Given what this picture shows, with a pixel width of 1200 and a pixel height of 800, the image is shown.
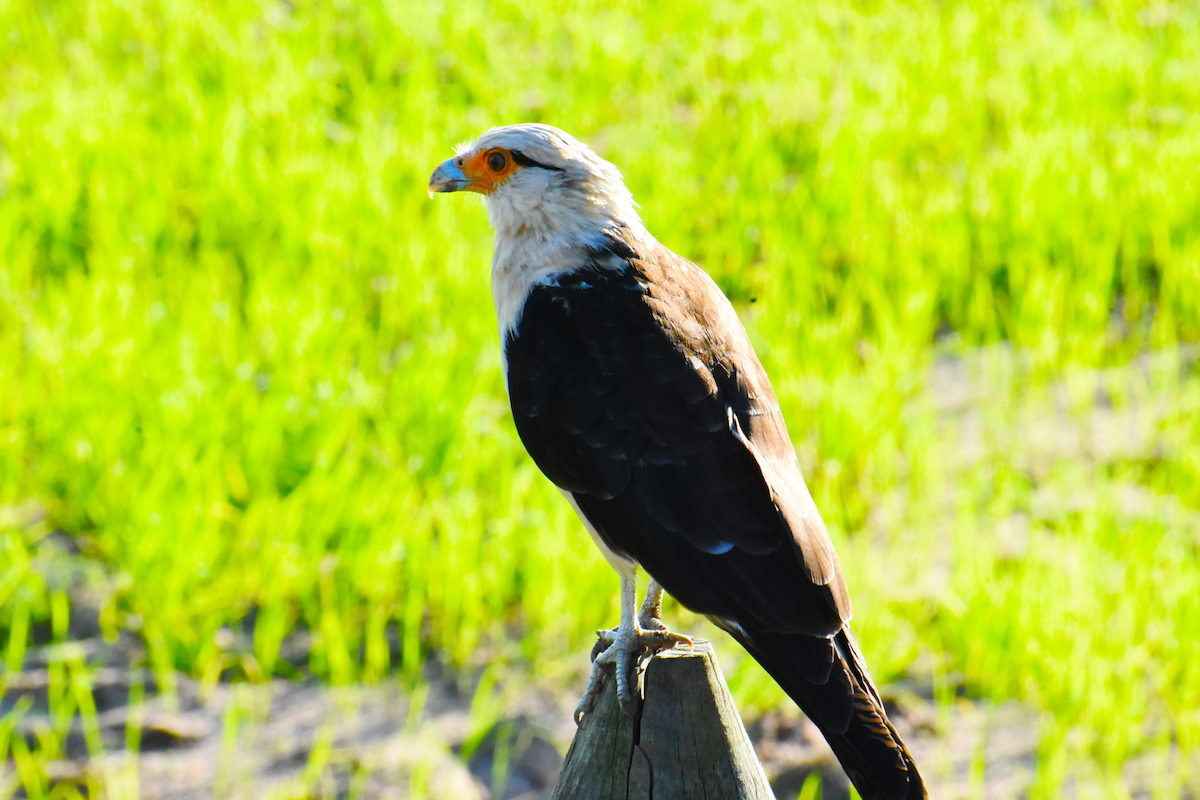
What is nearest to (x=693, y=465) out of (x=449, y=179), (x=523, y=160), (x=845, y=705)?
(x=845, y=705)

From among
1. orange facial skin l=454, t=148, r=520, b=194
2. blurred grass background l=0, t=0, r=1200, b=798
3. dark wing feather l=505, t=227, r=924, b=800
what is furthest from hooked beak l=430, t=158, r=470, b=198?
blurred grass background l=0, t=0, r=1200, b=798

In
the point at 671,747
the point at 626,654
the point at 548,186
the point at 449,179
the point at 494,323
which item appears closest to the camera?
the point at 671,747

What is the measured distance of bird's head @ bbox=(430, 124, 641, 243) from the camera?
104 inches

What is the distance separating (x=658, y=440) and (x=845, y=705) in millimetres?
668

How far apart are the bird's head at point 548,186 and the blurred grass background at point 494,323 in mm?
1472

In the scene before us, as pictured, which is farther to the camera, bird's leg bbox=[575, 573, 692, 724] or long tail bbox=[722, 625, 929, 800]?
bird's leg bbox=[575, 573, 692, 724]

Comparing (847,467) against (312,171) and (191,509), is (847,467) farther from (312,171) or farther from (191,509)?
(312,171)

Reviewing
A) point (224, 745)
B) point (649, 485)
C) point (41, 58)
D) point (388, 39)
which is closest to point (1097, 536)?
point (649, 485)

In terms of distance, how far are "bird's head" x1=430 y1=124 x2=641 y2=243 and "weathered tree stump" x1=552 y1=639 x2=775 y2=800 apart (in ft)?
3.92

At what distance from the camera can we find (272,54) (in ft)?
21.5

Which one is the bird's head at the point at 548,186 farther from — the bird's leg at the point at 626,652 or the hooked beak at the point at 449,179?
the bird's leg at the point at 626,652

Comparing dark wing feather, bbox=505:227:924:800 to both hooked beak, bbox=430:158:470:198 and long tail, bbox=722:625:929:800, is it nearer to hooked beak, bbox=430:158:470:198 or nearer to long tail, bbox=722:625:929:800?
long tail, bbox=722:625:929:800

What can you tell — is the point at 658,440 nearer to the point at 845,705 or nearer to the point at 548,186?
the point at 845,705

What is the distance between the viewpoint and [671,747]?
178 cm
